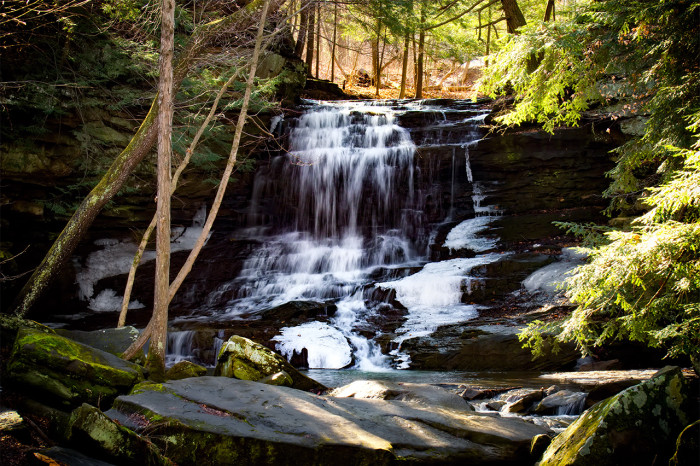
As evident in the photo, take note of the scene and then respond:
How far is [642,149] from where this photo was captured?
6609 millimetres

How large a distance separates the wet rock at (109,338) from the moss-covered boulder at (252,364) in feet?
5.47

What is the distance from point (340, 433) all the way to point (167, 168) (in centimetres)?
449

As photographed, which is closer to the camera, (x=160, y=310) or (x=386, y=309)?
(x=160, y=310)

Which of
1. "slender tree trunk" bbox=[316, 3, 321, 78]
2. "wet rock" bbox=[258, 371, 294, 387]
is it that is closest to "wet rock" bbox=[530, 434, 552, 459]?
"wet rock" bbox=[258, 371, 294, 387]

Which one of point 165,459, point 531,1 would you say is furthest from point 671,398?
point 531,1

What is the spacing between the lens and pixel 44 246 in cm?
1360

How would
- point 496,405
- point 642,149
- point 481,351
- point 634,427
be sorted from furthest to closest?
point 481,351
point 642,149
point 496,405
point 634,427

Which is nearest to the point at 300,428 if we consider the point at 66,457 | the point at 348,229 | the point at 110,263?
the point at 66,457

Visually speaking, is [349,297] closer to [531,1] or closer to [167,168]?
[167,168]

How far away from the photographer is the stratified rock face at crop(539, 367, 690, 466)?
359 cm

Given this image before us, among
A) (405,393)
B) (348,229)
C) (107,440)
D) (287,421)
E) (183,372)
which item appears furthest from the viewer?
(348,229)

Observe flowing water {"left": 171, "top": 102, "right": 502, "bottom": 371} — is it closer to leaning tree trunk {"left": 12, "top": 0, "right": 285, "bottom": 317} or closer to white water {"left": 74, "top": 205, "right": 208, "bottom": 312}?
white water {"left": 74, "top": 205, "right": 208, "bottom": 312}

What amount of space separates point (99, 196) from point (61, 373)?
424cm

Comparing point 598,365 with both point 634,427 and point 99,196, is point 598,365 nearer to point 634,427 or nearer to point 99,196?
point 634,427
